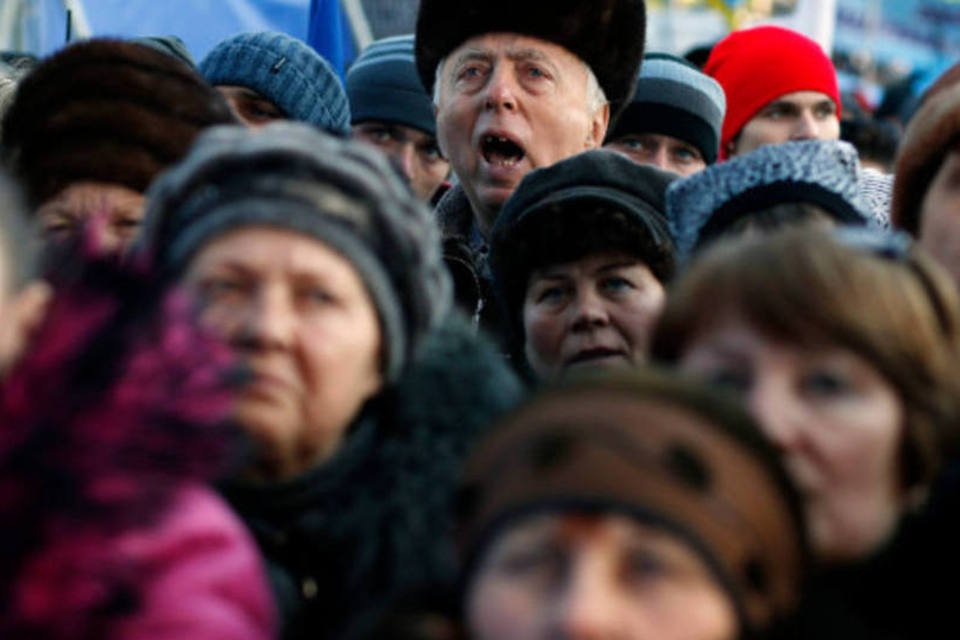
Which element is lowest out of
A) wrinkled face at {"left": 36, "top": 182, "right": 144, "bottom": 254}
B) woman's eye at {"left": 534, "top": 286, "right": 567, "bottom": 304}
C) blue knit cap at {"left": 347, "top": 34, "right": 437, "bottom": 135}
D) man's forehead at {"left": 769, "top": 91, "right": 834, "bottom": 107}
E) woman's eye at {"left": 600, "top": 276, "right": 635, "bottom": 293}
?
blue knit cap at {"left": 347, "top": 34, "right": 437, "bottom": 135}

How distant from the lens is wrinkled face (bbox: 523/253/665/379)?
3961mm

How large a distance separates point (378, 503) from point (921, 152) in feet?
4.12

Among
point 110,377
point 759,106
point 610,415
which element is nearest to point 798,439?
point 610,415

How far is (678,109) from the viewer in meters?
5.39

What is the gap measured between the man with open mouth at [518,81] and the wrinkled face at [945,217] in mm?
1567

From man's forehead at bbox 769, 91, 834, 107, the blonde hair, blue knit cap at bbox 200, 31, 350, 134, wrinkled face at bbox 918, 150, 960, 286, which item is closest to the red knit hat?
man's forehead at bbox 769, 91, 834, 107

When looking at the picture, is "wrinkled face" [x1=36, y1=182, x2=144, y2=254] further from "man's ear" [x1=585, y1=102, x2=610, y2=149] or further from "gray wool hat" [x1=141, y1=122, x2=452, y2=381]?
"man's ear" [x1=585, y1=102, x2=610, y2=149]

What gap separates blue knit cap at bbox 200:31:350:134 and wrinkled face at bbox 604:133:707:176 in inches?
32.8

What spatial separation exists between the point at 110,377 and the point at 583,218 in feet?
6.13

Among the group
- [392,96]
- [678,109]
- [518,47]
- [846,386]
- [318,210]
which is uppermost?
[846,386]

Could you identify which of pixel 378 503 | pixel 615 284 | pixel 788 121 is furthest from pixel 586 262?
pixel 788 121

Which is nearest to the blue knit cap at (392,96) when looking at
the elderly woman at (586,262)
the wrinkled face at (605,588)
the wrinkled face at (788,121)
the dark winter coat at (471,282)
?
the wrinkled face at (788,121)

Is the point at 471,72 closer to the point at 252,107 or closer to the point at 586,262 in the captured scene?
the point at 252,107

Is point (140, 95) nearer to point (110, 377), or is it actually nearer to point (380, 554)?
point (380, 554)
